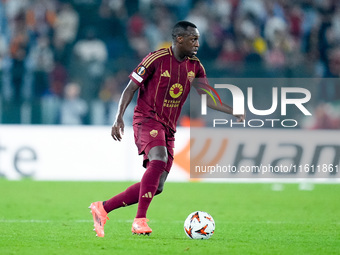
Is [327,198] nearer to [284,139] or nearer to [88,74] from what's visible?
[284,139]

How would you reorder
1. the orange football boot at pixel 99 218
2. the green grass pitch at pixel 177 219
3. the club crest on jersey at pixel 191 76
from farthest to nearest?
the club crest on jersey at pixel 191 76 < the orange football boot at pixel 99 218 < the green grass pitch at pixel 177 219

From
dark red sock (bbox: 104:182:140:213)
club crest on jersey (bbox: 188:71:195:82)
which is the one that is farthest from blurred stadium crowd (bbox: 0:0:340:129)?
dark red sock (bbox: 104:182:140:213)

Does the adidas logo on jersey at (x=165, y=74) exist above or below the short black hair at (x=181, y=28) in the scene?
below

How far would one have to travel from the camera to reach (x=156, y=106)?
6934 millimetres

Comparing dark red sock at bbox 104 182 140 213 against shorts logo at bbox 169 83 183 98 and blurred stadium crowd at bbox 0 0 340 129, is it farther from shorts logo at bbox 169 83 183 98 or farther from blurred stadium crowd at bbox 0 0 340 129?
blurred stadium crowd at bbox 0 0 340 129

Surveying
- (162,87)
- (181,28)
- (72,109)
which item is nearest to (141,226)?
(162,87)

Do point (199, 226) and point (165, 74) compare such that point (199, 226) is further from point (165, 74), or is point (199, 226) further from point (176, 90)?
point (165, 74)

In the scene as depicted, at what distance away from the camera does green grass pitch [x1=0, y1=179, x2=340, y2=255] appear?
6.14 metres

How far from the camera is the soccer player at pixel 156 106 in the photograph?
22.1ft

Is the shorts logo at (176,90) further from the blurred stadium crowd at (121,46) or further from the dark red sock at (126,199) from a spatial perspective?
the blurred stadium crowd at (121,46)

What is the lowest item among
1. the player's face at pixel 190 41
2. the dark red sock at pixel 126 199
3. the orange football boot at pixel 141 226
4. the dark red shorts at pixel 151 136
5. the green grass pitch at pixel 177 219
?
Result: the green grass pitch at pixel 177 219

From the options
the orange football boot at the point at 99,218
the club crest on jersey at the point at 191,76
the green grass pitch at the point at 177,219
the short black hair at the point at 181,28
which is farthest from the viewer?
the club crest on jersey at the point at 191,76

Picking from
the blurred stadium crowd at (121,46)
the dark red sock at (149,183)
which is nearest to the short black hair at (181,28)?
the dark red sock at (149,183)

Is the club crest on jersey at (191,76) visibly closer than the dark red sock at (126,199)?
No
